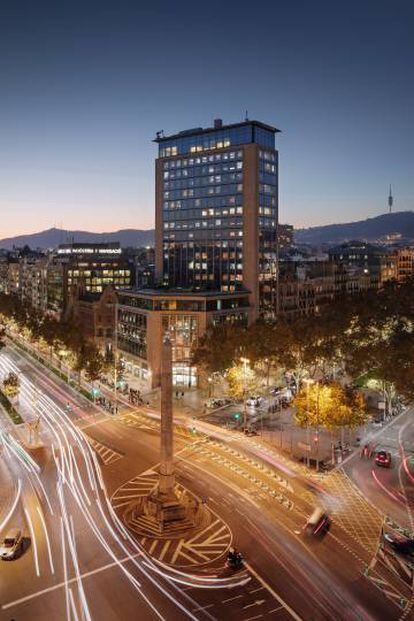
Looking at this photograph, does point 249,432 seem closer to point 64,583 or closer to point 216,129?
point 64,583

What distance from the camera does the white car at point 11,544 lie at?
131 feet

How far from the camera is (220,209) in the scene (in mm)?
137875

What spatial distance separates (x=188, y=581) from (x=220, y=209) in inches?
4340

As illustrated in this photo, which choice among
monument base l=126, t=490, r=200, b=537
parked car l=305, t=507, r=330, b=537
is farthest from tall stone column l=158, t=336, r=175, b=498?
parked car l=305, t=507, r=330, b=537

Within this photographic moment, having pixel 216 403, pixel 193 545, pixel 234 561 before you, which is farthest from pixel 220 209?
pixel 234 561

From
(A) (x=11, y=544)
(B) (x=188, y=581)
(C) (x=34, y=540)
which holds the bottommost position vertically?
(B) (x=188, y=581)

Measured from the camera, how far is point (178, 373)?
105 m

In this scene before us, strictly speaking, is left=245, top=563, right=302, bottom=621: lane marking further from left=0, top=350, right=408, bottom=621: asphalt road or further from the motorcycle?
the motorcycle

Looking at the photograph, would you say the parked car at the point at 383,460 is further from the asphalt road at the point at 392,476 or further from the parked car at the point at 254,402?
the parked car at the point at 254,402

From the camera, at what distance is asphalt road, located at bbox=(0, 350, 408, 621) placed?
3453 centimetres

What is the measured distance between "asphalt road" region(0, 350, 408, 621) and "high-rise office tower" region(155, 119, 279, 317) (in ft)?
241

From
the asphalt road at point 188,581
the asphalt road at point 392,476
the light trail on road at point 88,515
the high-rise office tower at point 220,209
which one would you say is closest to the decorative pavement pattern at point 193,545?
the light trail on road at point 88,515

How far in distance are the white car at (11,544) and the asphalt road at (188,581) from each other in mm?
725

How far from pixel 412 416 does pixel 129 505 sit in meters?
48.4
